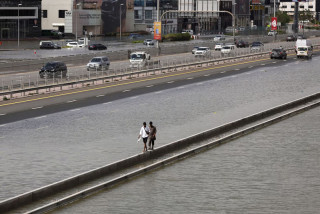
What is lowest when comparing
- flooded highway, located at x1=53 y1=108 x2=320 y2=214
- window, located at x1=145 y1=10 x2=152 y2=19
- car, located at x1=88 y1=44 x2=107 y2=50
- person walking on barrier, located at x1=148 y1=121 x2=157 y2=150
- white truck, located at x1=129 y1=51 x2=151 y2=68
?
flooded highway, located at x1=53 y1=108 x2=320 y2=214

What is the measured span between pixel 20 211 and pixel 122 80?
52761mm

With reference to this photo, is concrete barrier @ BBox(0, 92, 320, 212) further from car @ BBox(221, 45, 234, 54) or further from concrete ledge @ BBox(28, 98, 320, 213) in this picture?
car @ BBox(221, 45, 234, 54)

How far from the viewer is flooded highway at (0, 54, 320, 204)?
38.8m

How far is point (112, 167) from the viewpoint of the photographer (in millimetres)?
36188

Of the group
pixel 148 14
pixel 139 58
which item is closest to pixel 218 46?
pixel 139 58

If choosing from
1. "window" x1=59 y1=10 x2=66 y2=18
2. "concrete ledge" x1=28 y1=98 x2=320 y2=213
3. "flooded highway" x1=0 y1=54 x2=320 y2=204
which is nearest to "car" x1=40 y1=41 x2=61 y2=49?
"window" x1=59 y1=10 x2=66 y2=18

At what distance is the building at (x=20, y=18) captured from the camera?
14988 cm

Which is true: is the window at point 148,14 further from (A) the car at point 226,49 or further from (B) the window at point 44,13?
(A) the car at point 226,49

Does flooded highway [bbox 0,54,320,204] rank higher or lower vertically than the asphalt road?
lower

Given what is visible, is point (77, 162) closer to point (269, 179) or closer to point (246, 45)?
point (269, 179)

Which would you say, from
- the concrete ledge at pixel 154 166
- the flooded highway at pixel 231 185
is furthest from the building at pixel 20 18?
the flooded highway at pixel 231 185

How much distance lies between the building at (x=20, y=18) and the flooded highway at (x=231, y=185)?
10817cm

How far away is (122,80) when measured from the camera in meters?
81.7

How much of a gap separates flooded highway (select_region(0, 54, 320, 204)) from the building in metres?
71.8
